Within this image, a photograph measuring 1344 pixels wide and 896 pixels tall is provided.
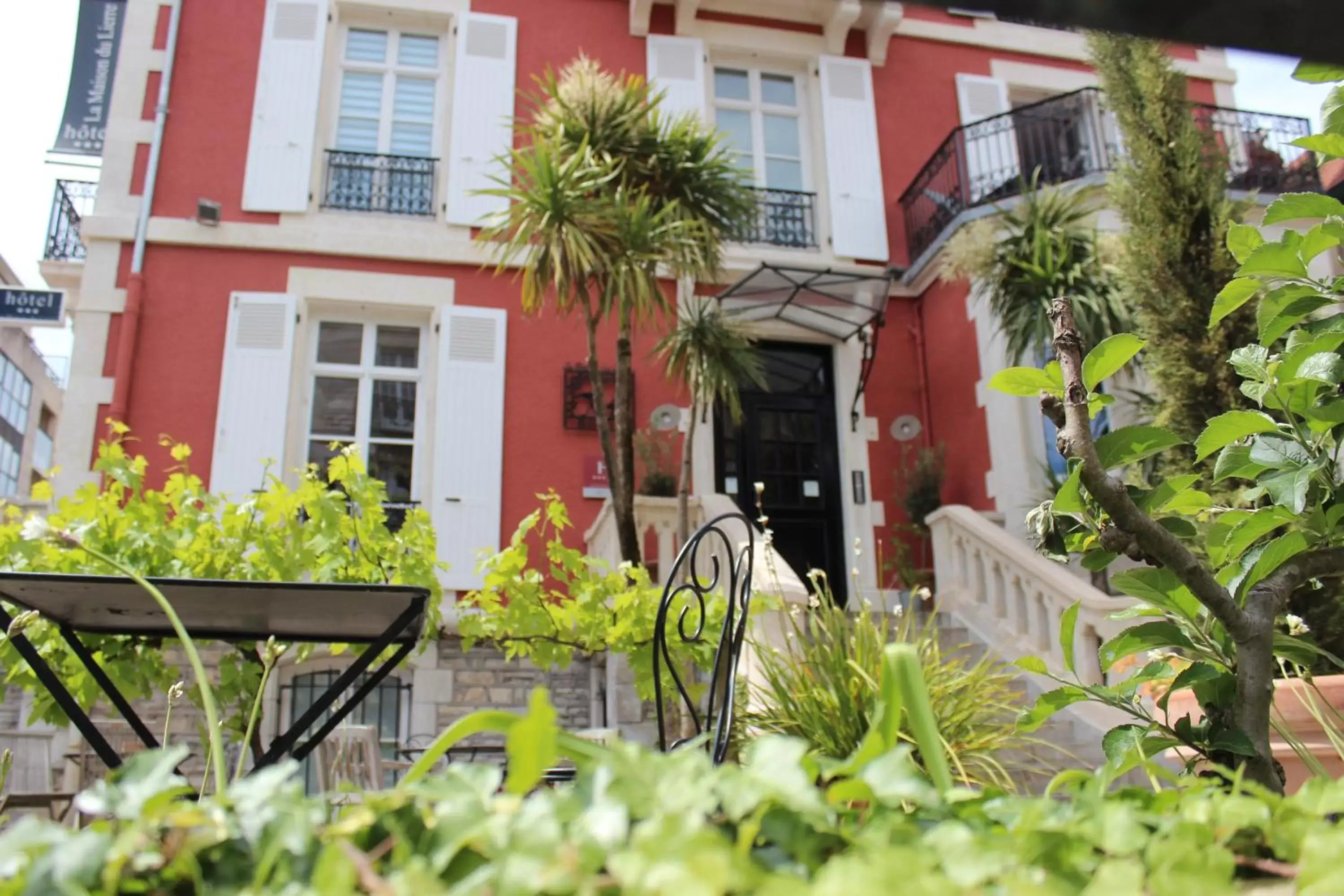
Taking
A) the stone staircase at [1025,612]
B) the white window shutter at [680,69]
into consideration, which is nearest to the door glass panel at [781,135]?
the white window shutter at [680,69]

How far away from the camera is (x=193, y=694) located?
3.07 m

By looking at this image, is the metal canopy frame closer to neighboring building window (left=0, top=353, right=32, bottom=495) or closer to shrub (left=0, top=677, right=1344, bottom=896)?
shrub (left=0, top=677, right=1344, bottom=896)

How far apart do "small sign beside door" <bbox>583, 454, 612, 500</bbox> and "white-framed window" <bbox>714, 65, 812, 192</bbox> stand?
9.81ft

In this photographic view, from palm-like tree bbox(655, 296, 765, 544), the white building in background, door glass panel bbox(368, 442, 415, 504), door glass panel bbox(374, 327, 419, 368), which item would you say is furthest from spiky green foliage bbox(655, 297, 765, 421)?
the white building in background

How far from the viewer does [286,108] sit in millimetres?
8352

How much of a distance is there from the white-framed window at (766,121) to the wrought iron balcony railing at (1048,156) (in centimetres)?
108

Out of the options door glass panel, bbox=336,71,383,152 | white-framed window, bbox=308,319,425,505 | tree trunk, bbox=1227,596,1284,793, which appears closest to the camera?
tree trunk, bbox=1227,596,1284,793

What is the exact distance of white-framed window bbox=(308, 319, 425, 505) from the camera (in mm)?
7949

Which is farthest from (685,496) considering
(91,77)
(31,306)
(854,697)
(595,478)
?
(91,77)

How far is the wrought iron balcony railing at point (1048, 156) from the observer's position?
8.41 metres

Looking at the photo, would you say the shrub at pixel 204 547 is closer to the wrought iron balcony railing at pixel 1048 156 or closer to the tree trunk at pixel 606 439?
the tree trunk at pixel 606 439

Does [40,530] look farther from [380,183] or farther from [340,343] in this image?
[380,183]

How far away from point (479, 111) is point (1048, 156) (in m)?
4.88

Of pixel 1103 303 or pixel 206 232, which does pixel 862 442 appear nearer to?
pixel 1103 303
